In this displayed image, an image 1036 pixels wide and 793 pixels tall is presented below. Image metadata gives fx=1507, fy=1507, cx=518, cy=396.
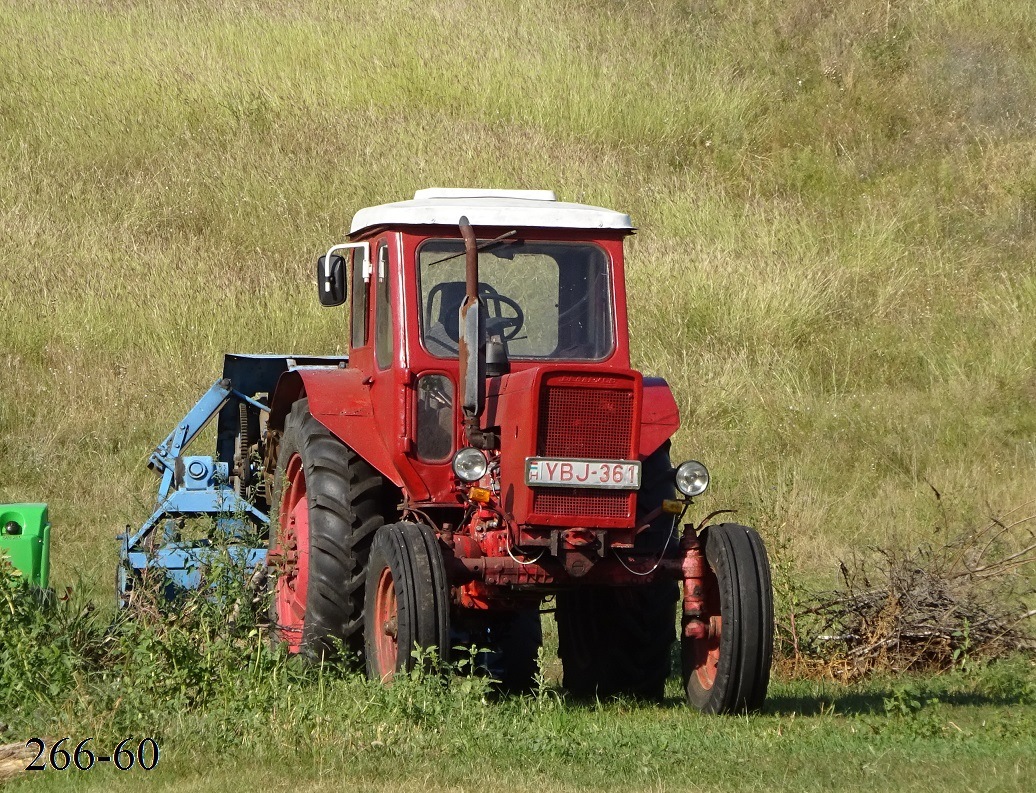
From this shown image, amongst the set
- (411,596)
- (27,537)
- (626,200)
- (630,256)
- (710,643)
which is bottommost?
(710,643)

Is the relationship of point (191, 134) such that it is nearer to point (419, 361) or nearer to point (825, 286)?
point (825, 286)

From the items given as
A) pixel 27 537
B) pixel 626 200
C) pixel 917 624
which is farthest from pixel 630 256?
pixel 27 537

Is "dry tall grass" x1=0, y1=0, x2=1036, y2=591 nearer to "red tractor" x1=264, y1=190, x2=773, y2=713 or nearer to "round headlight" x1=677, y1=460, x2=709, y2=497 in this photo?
"red tractor" x1=264, y1=190, x2=773, y2=713

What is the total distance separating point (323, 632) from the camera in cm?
718

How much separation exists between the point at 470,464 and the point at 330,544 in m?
0.85

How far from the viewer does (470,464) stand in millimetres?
6820

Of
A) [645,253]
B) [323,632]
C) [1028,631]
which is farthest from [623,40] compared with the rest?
[323,632]

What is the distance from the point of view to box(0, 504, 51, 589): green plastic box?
786cm

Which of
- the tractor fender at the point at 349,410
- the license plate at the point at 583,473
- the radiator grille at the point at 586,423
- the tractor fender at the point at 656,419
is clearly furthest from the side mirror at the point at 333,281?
the license plate at the point at 583,473

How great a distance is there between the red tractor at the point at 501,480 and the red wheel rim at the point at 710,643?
1 centimetres

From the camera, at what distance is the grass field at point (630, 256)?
19.7ft

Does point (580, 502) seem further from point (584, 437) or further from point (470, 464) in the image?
point (470, 464)

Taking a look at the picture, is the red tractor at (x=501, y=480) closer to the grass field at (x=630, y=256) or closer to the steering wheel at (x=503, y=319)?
the steering wheel at (x=503, y=319)

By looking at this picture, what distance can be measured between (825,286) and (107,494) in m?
8.18
